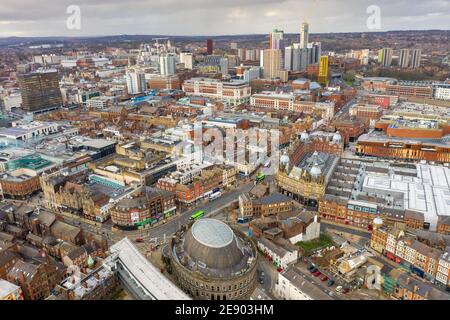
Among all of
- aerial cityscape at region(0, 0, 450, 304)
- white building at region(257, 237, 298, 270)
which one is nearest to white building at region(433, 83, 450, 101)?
aerial cityscape at region(0, 0, 450, 304)

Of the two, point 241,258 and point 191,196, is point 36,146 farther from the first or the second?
point 241,258

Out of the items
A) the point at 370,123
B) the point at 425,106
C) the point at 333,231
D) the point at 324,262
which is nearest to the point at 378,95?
the point at 425,106

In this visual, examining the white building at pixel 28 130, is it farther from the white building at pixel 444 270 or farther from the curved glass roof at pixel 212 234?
the white building at pixel 444 270

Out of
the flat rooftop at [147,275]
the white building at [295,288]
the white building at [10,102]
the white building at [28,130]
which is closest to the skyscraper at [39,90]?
the white building at [10,102]
